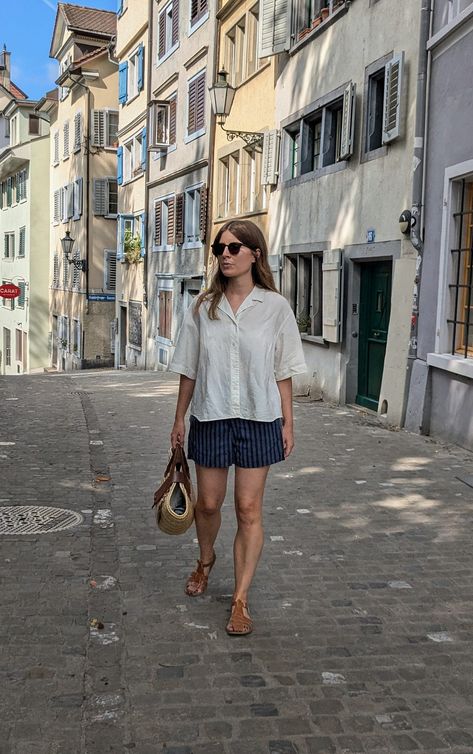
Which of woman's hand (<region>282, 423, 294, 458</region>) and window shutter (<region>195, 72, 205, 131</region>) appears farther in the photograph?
window shutter (<region>195, 72, 205, 131</region>)

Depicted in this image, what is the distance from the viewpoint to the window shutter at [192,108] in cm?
2253

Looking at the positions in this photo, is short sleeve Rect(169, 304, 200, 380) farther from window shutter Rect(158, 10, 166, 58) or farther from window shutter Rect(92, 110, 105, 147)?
window shutter Rect(92, 110, 105, 147)

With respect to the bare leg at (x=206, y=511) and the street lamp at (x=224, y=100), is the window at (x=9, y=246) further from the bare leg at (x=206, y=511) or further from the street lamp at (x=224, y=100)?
the bare leg at (x=206, y=511)

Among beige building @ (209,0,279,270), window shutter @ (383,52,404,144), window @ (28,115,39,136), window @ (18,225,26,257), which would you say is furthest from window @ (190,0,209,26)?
window @ (28,115,39,136)

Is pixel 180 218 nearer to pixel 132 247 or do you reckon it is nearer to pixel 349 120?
pixel 132 247

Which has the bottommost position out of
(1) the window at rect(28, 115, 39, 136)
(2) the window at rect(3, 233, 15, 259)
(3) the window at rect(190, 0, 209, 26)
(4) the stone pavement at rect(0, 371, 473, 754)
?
(4) the stone pavement at rect(0, 371, 473, 754)

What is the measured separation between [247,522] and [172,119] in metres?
22.4

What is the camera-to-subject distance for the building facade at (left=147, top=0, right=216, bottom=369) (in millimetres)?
21641

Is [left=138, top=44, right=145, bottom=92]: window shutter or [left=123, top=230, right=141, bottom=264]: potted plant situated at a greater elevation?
[left=138, top=44, right=145, bottom=92]: window shutter

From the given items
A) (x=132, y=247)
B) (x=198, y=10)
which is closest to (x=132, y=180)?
(x=132, y=247)

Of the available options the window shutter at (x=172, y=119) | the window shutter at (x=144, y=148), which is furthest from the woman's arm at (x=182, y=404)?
the window shutter at (x=144, y=148)

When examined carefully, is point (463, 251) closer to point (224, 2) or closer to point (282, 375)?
point (282, 375)

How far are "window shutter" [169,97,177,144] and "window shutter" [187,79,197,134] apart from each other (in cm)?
163

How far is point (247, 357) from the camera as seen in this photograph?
13.4ft
